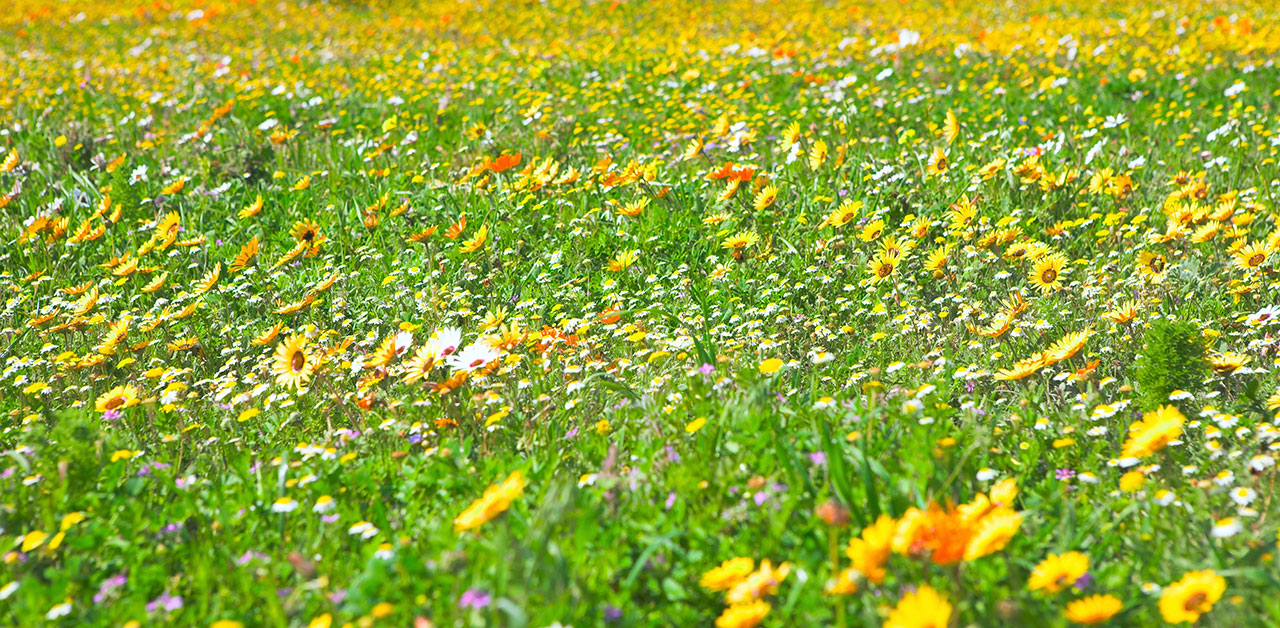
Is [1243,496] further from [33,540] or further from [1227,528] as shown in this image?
[33,540]

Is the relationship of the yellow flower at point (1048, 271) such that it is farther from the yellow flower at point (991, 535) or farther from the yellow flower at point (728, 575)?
the yellow flower at point (728, 575)

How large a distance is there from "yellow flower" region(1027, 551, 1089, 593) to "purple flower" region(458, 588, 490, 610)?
0.96 metres

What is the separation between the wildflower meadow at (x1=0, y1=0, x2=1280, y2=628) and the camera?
5.73 ft

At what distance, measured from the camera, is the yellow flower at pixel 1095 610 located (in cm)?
150

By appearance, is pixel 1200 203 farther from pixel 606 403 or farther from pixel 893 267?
pixel 606 403

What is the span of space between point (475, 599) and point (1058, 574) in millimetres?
1019

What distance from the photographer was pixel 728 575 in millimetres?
1674

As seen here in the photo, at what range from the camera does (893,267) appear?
3.28 metres

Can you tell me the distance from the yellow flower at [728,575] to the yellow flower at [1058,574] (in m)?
0.50

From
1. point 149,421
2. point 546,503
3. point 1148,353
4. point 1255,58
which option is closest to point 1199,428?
point 1148,353

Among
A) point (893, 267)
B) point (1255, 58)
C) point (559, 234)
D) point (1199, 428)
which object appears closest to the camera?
point (1199, 428)

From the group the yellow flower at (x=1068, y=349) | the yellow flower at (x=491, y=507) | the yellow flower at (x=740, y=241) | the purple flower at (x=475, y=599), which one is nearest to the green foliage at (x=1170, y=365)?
the yellow flower at (x=1068, y=349)

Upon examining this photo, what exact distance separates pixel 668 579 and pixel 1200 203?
333cm

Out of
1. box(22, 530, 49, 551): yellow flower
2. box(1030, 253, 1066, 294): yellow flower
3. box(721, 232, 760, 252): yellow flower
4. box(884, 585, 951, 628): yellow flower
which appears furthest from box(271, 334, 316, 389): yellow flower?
box(1030, 253, 1066, 294): yellow flower
